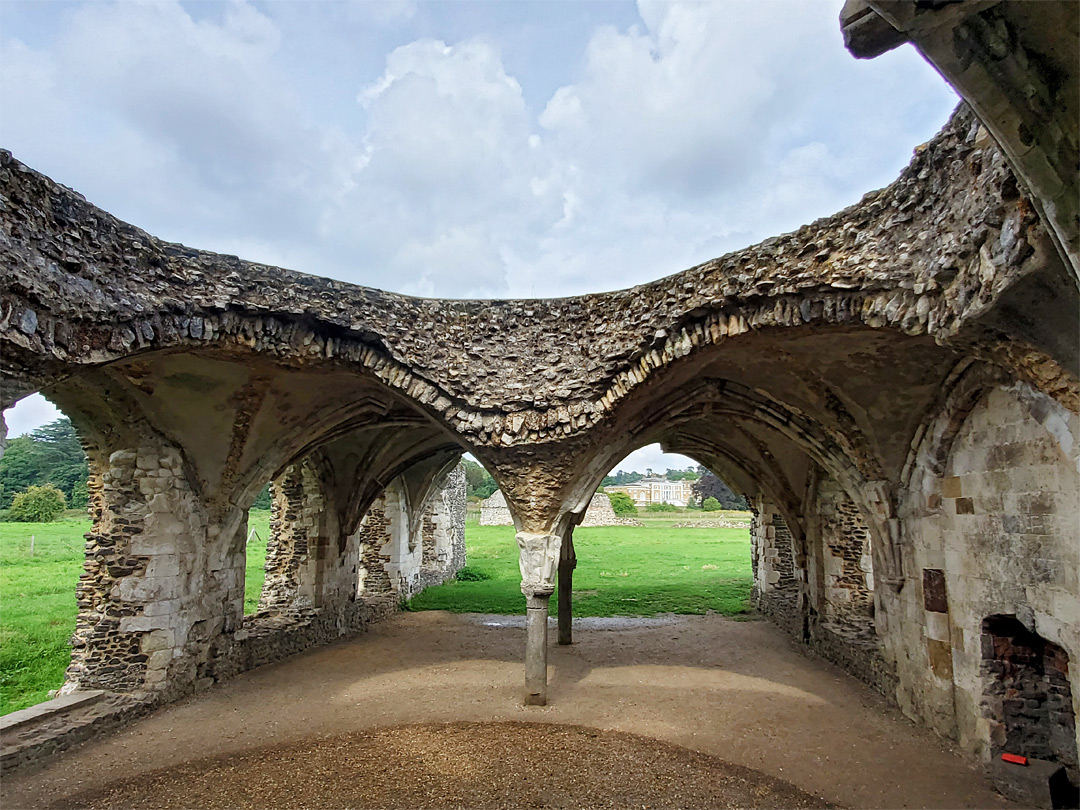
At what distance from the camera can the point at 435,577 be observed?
1773cm

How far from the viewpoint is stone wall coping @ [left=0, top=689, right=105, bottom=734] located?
19.0ft

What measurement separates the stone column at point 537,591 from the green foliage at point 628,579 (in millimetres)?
6375

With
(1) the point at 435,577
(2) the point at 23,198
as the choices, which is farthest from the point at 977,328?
(1) the point at 435,577

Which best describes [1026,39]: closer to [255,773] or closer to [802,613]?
[255,773]

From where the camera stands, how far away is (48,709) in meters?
6.23

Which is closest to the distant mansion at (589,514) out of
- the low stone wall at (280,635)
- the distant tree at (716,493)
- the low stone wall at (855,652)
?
the distant tree at (716,493)

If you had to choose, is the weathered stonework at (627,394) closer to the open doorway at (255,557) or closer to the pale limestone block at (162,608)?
the pale limestone block at (162,608)

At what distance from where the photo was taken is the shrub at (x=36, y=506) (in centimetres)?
2688

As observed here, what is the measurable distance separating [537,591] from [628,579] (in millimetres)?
11668

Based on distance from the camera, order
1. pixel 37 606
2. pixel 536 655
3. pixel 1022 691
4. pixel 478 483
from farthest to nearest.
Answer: pixel 478 483 < pixel 37 606 < pixel 536 655 < pixel 1022 691

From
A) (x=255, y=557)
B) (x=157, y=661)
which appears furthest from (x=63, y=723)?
(x=255, y=557)

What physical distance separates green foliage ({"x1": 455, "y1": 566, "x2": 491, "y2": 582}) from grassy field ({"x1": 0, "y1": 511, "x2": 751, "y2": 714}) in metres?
0.27

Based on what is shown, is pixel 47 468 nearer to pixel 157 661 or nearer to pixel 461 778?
pixel 157 661

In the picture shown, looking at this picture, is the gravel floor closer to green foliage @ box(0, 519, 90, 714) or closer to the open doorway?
green foliage @ box(0, 519, 90, 714)
